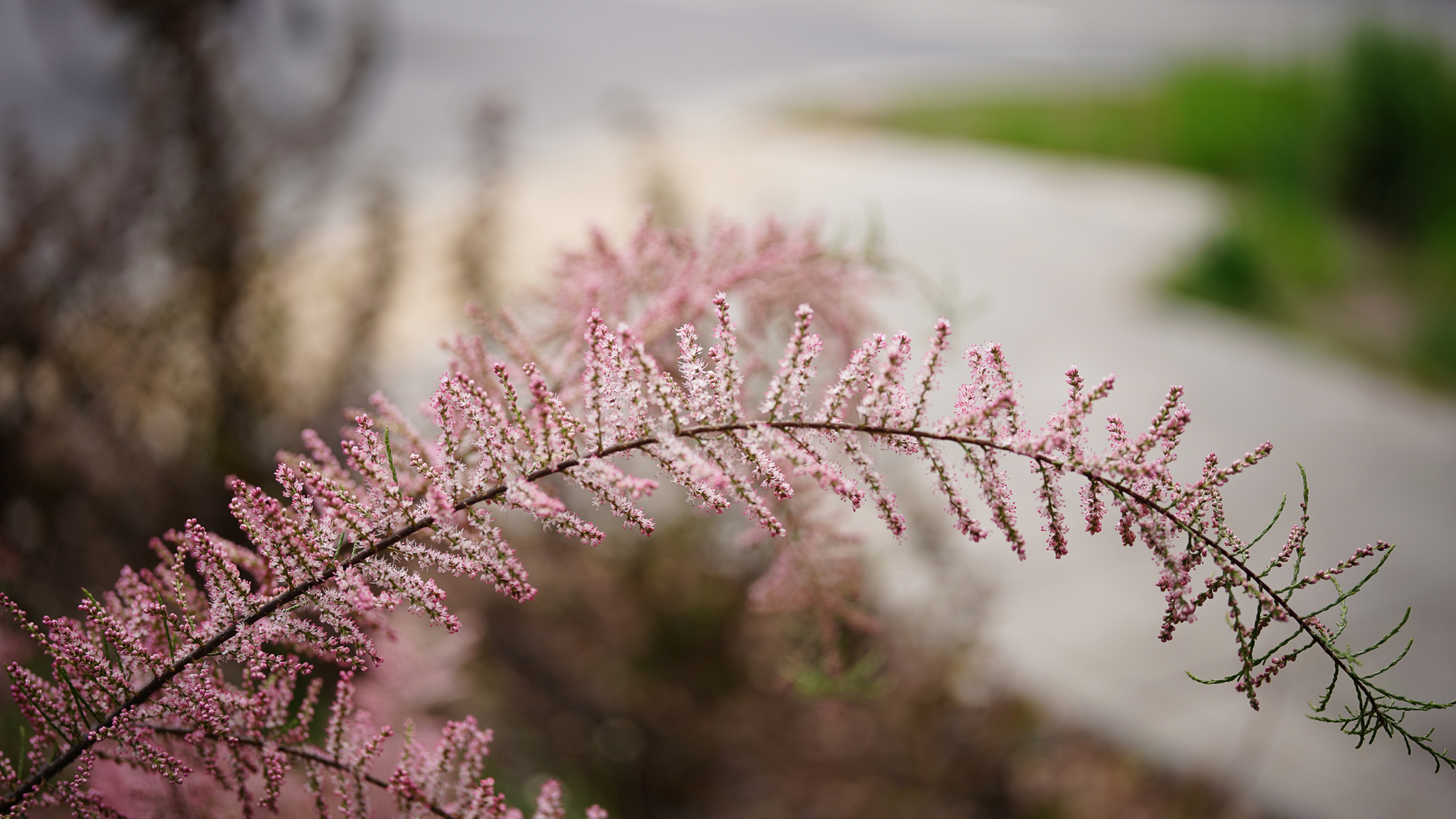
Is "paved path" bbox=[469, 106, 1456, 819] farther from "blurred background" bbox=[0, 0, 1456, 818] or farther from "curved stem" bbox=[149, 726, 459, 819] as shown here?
"curved stem" bbox=[149, 726, 459, 819]

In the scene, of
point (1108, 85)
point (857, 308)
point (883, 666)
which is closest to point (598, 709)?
point (883, 666)

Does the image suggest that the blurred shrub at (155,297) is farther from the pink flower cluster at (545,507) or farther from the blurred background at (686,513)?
the pink flower cluster at (545,507)

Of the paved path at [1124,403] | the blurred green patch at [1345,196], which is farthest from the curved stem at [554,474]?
the blurred green patch at [1345,196]

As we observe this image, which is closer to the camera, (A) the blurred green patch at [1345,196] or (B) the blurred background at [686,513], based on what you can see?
(B) the blurred background at [686,513]

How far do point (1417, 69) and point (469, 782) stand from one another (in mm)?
7038

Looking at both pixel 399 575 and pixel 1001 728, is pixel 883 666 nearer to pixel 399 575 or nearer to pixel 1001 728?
pixel 1001 728

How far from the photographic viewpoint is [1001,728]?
2.01 meters

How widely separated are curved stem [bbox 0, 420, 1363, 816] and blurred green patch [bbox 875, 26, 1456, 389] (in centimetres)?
509

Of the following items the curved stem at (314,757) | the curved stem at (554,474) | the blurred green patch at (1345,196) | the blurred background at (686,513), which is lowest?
the curved stem at (314,757)

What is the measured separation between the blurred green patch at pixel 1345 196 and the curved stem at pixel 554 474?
509 cm

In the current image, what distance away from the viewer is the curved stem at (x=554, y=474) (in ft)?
1.69

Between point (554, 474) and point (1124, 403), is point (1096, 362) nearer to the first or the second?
point (1124, 403)

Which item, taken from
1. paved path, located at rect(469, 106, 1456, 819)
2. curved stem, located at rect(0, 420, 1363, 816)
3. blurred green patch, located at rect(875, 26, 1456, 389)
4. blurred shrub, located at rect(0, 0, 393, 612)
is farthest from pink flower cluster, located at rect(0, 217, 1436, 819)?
blurred green patch, located at rect(875, 26, 1456, 389)

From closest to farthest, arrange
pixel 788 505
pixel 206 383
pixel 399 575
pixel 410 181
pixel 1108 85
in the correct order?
1. pixel 399 575
2. pixel 788 505
3. pixel 206 383
4. pixel 410 181
5. pixel 1108 85
